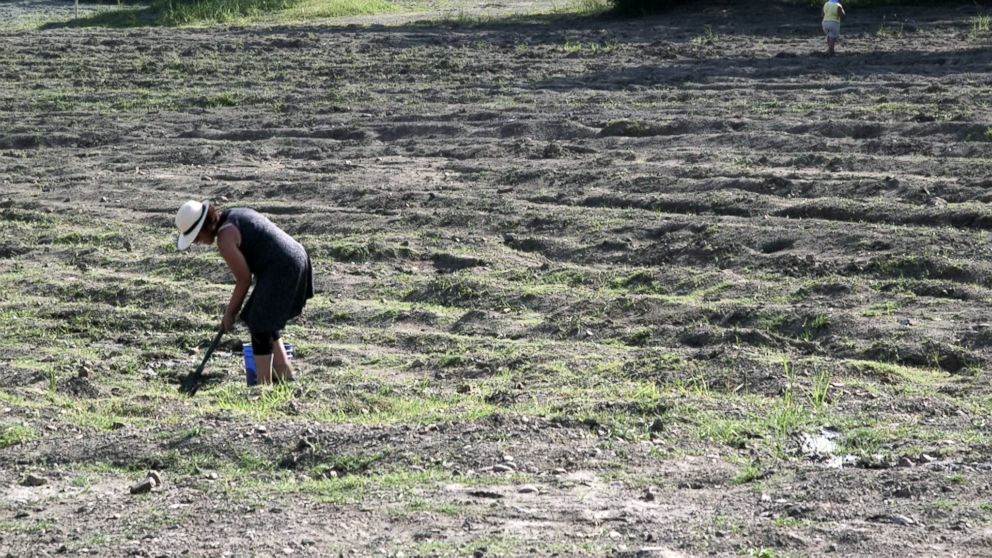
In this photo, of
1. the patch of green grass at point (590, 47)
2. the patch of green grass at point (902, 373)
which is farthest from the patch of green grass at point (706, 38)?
the patch of green grass at point (902, 373)

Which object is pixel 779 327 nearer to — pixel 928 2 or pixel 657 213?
pixel 657 213

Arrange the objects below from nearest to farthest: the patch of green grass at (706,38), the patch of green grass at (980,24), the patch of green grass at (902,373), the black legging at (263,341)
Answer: the patch of green grass at (902,373)
the black legging at (263,341)
the patch of green grass at (980,24)
the patch of green grass at (706,38)

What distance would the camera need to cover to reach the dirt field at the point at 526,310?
255 inches

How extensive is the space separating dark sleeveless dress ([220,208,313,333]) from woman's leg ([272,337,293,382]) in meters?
0.12

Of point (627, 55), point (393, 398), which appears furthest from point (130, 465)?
point (627, 55)

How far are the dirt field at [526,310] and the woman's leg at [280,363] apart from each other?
0.85 ft

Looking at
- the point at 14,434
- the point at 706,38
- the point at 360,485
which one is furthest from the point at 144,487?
the point at 706,38

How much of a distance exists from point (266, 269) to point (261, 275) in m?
0.05

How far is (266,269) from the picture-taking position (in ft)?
30.4

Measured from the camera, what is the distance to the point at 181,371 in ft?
32.5

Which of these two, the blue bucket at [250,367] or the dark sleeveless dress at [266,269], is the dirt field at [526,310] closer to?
the blue bucket at [250,367]

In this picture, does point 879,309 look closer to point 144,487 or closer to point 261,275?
point 261,275

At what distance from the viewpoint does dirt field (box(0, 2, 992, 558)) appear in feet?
21.3

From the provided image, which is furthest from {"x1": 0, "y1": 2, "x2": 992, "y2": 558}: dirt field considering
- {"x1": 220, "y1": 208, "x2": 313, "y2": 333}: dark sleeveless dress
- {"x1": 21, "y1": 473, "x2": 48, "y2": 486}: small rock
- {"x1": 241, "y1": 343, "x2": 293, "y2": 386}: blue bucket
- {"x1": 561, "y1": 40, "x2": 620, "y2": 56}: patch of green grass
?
{"x1": 561, "y1": 40, "x2": 620, "y2": 56}: patch of green grass
